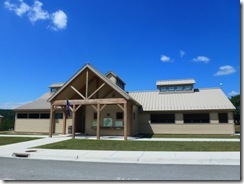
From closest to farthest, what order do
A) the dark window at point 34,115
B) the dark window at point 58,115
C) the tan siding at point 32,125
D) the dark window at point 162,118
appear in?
the dark window at point 162,118, the dark window at point 58,115, the tan siding at point 32,125, the dark window at point 34,115

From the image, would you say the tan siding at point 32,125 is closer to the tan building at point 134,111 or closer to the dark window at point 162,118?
the tan building at point 134,111

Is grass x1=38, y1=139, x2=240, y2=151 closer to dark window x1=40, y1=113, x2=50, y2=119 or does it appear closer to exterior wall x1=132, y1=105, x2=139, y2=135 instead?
exterior wall x1=132, y1=105, x2=139, y2=135

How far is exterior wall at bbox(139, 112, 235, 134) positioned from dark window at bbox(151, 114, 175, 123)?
1.39 feet

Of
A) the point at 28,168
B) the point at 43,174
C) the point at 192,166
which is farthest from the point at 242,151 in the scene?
the point at 28,168

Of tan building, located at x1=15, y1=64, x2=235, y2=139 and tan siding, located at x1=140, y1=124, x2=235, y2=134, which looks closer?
tan building, located at x1=15, y1=64, x2=235, y2=139

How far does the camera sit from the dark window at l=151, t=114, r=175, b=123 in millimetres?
25328

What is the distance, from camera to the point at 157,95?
94.4 ft

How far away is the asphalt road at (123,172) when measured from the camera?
259 inches

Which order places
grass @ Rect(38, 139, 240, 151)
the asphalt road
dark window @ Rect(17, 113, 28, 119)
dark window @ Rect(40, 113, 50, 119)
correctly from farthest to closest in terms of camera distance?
1. dark window @ Rect(17, 113, 28, 119)
2. dark window @ Rect(40, 113, 50, 119)
3. grass @ Rect(38, 139, 240, 151)
4. the asphalt road

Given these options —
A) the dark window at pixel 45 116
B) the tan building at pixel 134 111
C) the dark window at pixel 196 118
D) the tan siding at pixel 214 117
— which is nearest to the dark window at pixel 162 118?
A: the tan building at pixel 134 111

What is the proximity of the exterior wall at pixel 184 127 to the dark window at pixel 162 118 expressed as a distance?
0.42 metres

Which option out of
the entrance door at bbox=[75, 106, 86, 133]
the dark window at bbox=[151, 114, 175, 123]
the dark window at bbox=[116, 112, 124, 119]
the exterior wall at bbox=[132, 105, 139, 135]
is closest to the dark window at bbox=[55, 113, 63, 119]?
the entrance door at bbox=[75, 106, 86, 133]

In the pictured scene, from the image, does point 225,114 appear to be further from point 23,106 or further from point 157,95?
point 23,106

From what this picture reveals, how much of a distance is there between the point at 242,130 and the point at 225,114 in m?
19.6
